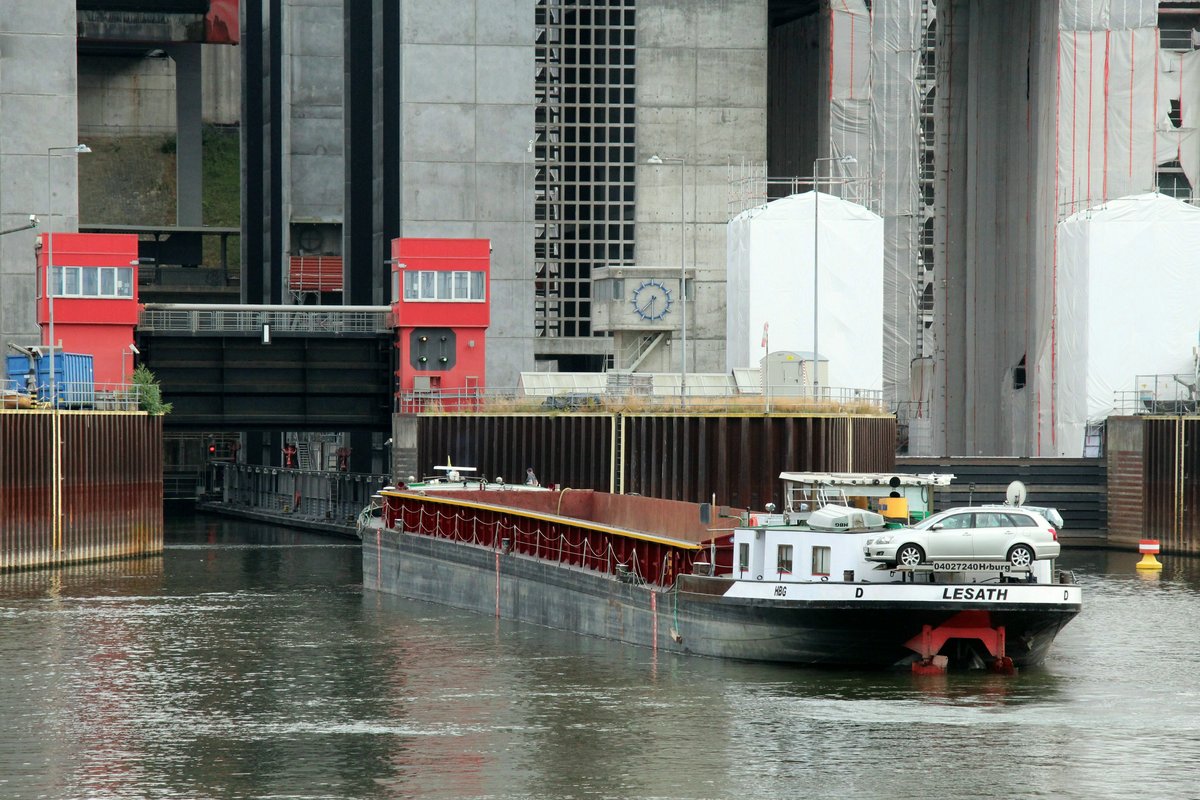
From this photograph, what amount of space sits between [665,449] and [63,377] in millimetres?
22995

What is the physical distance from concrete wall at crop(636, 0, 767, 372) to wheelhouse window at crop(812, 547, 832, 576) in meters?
62.8

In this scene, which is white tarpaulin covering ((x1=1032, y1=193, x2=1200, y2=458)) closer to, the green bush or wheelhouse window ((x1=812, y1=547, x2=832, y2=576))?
the green bush

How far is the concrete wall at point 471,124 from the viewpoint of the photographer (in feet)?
335

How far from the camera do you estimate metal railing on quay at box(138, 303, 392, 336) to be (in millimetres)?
84375

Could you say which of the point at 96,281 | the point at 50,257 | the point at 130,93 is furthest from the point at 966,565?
the point at 130,93

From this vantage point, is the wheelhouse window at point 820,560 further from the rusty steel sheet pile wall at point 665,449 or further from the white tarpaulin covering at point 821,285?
the white tarpaulin covering at point 821,285

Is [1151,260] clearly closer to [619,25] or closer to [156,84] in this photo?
[619,25]

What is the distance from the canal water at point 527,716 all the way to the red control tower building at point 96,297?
2608 centimetres

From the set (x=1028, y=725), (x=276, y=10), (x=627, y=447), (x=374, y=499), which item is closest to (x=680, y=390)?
(x=627, y=447)

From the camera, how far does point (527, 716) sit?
40.2 meters

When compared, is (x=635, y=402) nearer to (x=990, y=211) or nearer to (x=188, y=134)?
(x=990, y=211)

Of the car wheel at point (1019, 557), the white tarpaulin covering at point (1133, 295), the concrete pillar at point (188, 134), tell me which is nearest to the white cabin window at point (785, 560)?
the car wheel at point (1019, 557)

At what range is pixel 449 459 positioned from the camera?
7838 centimetres

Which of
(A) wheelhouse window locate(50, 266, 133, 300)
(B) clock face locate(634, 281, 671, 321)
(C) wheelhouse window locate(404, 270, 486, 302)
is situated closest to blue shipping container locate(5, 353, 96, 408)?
(A) wheelhouse window locate(50, 266, 133, 300)
